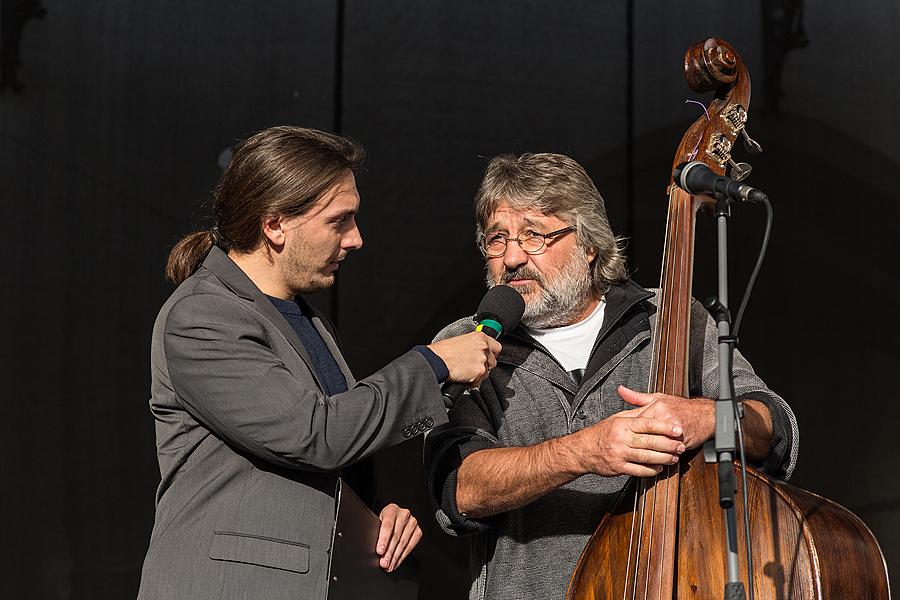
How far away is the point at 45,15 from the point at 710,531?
2563mm

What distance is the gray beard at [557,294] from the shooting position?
238cm

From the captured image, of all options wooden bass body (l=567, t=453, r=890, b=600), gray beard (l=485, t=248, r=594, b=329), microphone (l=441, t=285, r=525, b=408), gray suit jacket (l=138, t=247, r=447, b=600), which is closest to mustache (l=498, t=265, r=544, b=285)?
gray beard (l=485, t=248, r=594, b=329)

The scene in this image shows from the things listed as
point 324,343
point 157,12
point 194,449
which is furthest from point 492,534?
point 157,12

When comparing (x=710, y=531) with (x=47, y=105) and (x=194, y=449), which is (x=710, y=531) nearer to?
(x=194, y=449)

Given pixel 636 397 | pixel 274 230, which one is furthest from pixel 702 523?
pixel 274 230

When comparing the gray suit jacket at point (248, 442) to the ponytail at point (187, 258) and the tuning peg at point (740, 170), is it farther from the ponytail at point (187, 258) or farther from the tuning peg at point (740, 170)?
the tuning peg at point (740, 170)

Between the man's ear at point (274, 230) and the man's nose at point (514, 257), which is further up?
the man's ear at point (274, 230)

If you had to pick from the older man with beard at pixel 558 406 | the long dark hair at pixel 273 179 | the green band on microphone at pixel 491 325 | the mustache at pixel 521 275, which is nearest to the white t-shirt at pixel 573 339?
the older man with beard at pixel 558 406

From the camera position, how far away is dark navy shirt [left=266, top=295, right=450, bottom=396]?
2055 millimetres

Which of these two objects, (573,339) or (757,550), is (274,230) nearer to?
(573,339)

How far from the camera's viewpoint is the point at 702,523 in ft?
5.87

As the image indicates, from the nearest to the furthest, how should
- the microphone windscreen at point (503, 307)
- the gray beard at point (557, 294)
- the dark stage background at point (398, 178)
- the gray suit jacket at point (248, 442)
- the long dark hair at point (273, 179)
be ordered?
the gray suit jacket at point (248, 442) < the long dark hair at point (273, 179) < the microphone windscreen at point (503, 307) < the gray beard at point (557, 294) < the dark stage background at point (398, 178)

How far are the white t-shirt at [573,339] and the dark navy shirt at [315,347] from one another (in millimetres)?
528

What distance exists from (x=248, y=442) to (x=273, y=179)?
20.9 inches
